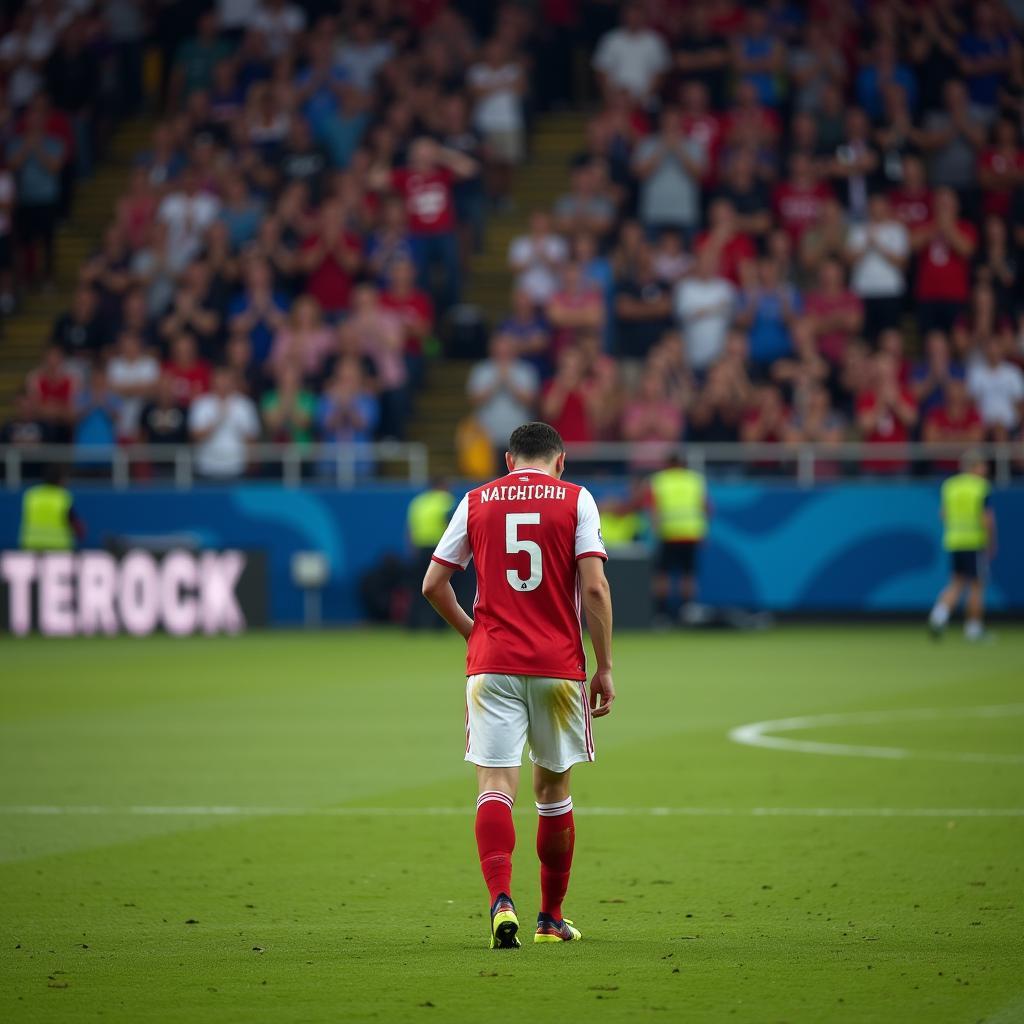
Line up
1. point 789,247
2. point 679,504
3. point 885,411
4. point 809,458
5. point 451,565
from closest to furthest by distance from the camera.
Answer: point 451,565 → point 679,504 → point 885,411 → point 809,458 → point 789,247

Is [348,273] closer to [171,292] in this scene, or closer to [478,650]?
[171,292]

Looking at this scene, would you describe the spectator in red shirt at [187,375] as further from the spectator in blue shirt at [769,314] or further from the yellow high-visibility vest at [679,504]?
the spectator in blue shirt at [769,314]

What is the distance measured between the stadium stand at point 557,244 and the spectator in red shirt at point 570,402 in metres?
0.04

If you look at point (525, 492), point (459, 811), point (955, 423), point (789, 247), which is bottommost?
point (459, 811)

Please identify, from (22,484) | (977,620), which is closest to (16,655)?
(22,484)

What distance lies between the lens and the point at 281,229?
2716 centimetres

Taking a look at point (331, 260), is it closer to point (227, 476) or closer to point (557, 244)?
point (557, 244)

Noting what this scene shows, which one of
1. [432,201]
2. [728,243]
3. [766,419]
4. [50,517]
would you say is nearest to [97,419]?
[50,517]

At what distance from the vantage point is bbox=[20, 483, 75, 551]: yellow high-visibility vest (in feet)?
80.7

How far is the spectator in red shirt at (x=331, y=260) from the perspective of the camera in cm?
2664

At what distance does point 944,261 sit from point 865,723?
12015 millimetres

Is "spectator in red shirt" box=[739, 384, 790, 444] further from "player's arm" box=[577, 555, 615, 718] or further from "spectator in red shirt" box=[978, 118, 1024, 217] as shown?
"player's arm" box=[577, 555, 615, 718]

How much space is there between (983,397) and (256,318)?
961 cm

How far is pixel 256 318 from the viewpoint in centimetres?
2650
